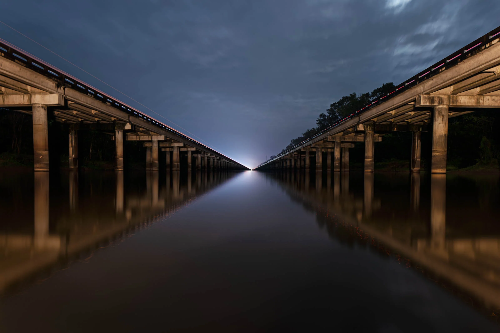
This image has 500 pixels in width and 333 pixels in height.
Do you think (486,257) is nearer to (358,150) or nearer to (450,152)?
(450,152)

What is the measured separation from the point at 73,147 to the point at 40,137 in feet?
53.6

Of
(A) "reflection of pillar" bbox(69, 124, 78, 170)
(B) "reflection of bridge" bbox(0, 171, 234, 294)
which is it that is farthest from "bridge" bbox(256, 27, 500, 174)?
(A) "reflection of pillar" bbox(69, 124, 78, 170)

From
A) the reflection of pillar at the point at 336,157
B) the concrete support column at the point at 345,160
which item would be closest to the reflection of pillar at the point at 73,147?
the reflection of pillar at the point at 336,157

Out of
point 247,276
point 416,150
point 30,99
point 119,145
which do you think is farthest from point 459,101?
point 119,145

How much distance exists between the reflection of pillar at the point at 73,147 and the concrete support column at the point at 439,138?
4461cm

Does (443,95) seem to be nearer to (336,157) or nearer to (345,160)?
(336,157)

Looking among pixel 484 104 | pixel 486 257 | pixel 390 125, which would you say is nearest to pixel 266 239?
pixel 486 257

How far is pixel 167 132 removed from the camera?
47906 millimetres

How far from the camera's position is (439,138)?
22047mm

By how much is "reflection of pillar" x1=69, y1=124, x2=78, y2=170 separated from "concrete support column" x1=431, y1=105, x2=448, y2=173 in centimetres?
4461

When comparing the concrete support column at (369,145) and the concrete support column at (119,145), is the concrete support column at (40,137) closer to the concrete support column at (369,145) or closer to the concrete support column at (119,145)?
the concrete support column at (119,145)

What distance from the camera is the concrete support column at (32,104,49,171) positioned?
22.8 meters

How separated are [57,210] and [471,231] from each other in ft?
34.6

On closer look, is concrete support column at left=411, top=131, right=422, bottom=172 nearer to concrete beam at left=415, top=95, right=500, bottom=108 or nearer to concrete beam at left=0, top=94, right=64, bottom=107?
concrete beam at left=415, top=95, right=500, bottom=108
